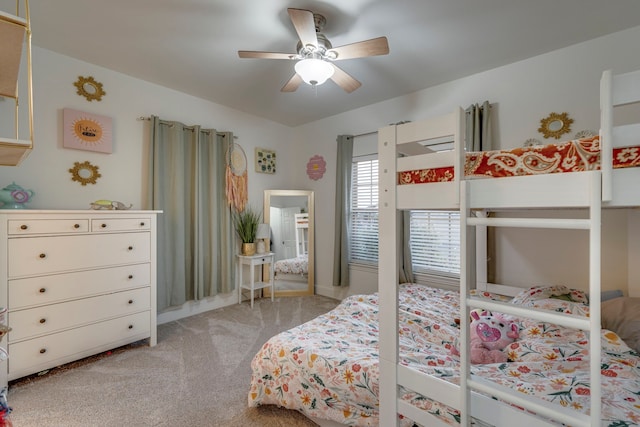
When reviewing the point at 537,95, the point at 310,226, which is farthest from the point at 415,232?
the point at 537,95

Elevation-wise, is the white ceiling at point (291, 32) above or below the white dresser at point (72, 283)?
above

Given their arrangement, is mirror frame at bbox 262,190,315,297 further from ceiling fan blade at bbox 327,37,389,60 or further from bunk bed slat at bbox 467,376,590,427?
bunk bed slat at bbox 467,376,590,427

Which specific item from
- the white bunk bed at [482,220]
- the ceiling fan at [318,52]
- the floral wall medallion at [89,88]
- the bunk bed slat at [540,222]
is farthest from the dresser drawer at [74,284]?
the bunk bed slat at [540,222]

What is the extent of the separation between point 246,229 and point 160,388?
206 cm

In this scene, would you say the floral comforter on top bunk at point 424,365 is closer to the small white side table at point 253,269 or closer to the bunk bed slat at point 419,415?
the bunk bed slat at point 419,415

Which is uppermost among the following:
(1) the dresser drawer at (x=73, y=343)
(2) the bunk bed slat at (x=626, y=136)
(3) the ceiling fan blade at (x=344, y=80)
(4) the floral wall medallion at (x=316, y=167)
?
(3) the ceiling fan blade at (x=344, y=80)

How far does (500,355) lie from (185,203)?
3.13 m

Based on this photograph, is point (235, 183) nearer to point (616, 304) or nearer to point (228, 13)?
point (228, 13)

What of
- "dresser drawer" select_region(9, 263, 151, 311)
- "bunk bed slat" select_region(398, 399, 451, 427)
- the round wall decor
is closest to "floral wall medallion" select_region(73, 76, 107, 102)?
the round wall decor

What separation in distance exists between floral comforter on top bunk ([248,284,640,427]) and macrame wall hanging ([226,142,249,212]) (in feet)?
7.04

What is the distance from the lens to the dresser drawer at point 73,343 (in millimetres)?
Answer: 1902

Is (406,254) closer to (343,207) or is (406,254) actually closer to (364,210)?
(364,210)

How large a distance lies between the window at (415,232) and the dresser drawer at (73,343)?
8.28 ft

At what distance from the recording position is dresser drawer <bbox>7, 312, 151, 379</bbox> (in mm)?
1902
